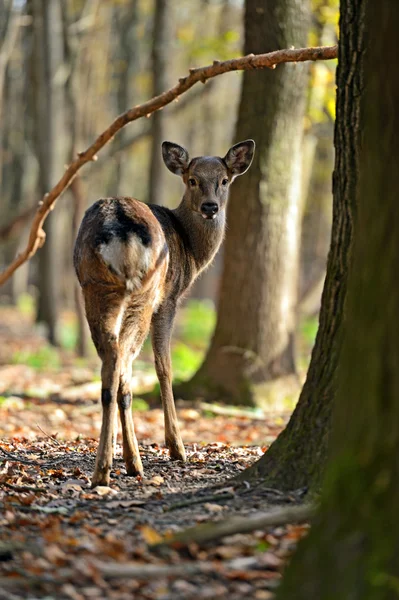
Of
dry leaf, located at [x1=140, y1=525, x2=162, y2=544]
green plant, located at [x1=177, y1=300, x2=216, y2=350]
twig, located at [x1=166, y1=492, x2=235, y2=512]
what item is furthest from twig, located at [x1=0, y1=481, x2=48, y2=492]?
green plant, located at [x1=177, y1=300, x2=216, y2=350]

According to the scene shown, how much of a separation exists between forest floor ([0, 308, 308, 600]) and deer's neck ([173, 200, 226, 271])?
1.69 metres

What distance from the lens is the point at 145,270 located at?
5941 millimetres

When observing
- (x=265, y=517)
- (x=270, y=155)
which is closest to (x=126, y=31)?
(x=270, y=155)

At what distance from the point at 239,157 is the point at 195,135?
90.6 feet

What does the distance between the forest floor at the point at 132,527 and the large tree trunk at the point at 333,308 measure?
8.4 inches

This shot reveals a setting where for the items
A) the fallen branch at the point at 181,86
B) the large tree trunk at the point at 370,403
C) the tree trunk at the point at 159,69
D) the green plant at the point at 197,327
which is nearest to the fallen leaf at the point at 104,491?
the large tree trunk at the point at 370,403

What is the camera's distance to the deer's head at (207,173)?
7914mm

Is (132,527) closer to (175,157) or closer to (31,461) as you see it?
(31,461)

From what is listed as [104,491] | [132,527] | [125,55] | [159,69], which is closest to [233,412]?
[104,491]

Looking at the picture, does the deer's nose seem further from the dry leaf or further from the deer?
the dry leaf

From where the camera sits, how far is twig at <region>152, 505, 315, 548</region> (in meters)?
4.10

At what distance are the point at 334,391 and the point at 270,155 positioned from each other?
589cm

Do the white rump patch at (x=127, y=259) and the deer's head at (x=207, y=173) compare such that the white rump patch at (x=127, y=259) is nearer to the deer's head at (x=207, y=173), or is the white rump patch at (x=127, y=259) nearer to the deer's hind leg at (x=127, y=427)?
the deer's hind leg at (x=127, y=427)

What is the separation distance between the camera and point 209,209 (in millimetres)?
7797
